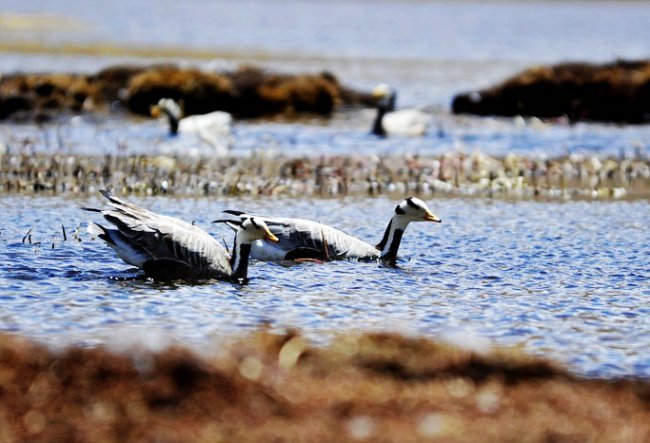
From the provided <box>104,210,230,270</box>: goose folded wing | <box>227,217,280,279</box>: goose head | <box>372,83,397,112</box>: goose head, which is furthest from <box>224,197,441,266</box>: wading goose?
<box>372,83,397,112</box>: goose head

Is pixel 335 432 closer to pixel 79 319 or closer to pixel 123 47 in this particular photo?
pixel 79 319

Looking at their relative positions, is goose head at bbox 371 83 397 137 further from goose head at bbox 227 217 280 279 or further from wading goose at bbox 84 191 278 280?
wading goose at bbox 84 191 278 280

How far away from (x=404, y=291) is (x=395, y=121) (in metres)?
17.0

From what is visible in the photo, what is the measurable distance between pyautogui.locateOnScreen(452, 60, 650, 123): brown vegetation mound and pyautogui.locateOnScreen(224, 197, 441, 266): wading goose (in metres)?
19.9

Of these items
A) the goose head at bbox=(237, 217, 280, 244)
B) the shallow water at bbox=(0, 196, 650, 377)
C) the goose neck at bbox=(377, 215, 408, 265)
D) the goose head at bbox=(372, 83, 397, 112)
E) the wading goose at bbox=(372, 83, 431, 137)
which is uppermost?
the goose head at bbox=(372, 83, 397, 112)

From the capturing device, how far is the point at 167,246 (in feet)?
44.2

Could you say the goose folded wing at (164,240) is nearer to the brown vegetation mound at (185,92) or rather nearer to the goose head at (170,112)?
the goose head at (170,112)

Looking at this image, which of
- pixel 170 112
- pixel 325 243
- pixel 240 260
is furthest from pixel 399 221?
pixel 170 112

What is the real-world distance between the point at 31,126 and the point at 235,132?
470 centimetres

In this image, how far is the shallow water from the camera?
36.3 feet

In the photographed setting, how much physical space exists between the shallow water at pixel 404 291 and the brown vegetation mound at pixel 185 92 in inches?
662

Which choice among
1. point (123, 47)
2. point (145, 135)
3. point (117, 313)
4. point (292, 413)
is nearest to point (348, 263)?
point (117, 313)

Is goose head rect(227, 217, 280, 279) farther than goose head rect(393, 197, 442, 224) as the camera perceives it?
No

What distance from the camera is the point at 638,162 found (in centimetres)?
2505
